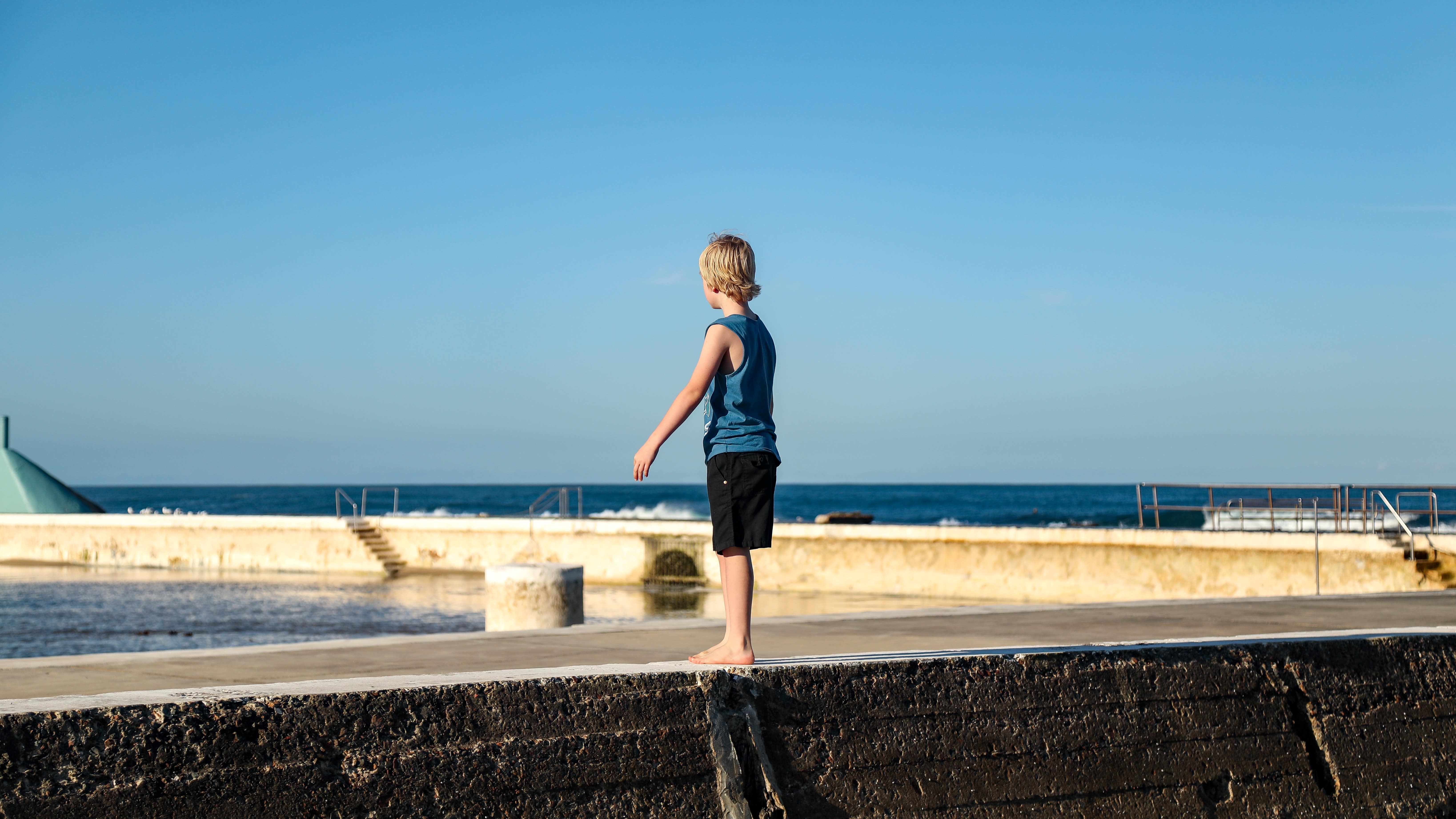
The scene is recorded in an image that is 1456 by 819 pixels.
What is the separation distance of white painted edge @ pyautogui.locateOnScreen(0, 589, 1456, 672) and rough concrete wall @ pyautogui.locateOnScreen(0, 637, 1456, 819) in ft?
11.5

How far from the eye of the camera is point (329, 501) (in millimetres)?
93375

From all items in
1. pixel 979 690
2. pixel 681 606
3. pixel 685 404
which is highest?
pixel 685 404

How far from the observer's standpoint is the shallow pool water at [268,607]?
17.5 meters

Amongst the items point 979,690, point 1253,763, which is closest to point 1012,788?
point 979,690

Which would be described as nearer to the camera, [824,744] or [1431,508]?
[824,744]

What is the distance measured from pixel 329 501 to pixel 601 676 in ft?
315

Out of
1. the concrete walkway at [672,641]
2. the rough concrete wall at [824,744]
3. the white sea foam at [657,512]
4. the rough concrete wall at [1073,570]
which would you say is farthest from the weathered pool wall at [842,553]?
the white sea foam at [657,512]

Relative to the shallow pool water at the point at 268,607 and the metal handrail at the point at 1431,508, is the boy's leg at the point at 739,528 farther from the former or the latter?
the metal handrail at the point at 1431,508

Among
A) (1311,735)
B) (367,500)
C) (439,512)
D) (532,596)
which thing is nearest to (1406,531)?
(532,596)

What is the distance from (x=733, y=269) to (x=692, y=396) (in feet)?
1.51

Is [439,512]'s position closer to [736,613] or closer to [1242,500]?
[1242,500]

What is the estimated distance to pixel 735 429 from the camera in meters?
3.57

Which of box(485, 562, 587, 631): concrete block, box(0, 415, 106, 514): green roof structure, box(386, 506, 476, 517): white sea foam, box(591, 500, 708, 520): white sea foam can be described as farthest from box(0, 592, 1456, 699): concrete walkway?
box(386, 506, 476, 517): white sea foam

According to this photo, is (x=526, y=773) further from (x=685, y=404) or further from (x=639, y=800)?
(x=685, y=404)
